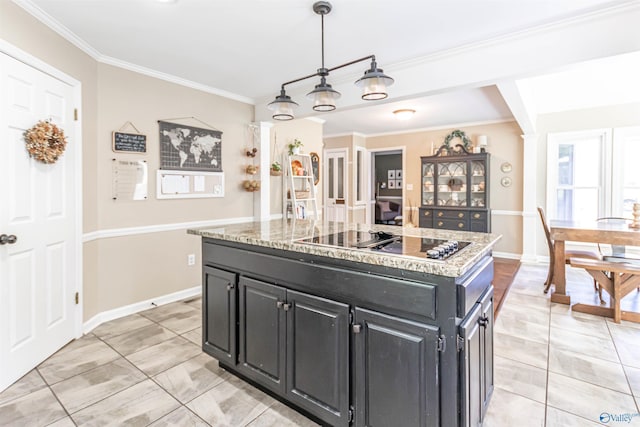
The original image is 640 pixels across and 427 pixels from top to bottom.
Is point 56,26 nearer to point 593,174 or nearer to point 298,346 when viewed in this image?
point 298,346

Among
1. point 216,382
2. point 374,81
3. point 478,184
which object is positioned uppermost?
point 374,81

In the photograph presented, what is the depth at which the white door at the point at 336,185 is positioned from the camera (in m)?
7.34

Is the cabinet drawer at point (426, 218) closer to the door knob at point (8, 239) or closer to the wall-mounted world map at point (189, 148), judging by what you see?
the wall-mounted world map at point (189, 148)

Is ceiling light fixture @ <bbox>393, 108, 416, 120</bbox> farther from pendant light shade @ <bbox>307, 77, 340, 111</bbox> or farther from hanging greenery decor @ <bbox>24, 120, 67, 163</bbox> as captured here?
hanging greenery decor @ <bbox>24, 120, 67, 163</bbox>

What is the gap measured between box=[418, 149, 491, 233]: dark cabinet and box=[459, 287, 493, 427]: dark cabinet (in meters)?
4.33

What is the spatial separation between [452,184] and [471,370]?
5087mm

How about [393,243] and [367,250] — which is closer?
[367,250]

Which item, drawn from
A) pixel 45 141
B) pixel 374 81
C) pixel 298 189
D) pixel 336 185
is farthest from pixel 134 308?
pixel 336 185

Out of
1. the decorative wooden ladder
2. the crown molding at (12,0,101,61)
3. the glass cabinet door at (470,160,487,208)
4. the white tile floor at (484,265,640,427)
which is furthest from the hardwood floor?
the crown molding at (12,0,101,61)

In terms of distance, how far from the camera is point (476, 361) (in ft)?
5.07

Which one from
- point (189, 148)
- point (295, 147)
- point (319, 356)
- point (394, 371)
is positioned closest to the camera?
point (394, 371)

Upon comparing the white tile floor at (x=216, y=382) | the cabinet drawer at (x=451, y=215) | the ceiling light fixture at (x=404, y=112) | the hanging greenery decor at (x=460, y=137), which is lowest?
the white tile floor at (x=216, y=382)

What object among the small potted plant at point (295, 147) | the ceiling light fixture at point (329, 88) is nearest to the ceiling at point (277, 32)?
the ceiling light fixture at point (329, 88)

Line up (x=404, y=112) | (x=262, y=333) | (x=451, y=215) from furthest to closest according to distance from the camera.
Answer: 1. (x=451, y=215)
2. (x=404, y=112)
3. (x=262, y=333)
